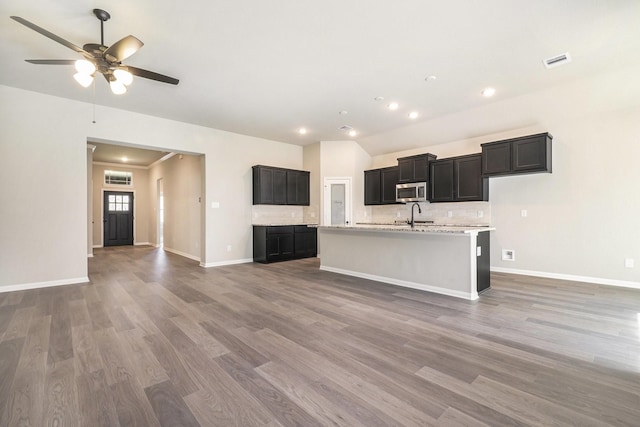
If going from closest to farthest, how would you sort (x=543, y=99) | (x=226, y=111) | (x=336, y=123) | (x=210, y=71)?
(x=210, y=71) → (x=543, y=99) → (x=226, y=111) → (x=336, y=123)

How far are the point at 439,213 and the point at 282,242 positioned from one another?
11.9 ft

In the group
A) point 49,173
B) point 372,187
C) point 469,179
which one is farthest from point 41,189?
point 469,179

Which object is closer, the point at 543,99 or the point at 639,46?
the point at 639,46

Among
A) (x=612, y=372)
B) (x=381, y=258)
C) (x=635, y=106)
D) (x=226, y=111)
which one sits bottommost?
(x=612, y=372)

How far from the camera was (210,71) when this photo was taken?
3.72 metres

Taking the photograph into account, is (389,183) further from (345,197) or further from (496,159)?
(496,159)

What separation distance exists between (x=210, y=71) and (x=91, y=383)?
3.50 metres

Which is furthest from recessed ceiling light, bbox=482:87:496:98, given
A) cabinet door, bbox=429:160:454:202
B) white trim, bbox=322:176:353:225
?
white trim, bbox=322:176:353:225

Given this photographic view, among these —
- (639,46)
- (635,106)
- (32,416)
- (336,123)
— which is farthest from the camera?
(336,123)

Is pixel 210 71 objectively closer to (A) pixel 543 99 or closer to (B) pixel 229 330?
(B) pixel 229 330

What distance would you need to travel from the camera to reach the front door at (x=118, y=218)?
32.4ft

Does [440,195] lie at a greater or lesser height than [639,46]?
lesser

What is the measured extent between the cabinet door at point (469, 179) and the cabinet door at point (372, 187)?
1.89 meters

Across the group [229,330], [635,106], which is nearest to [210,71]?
[229,330]
